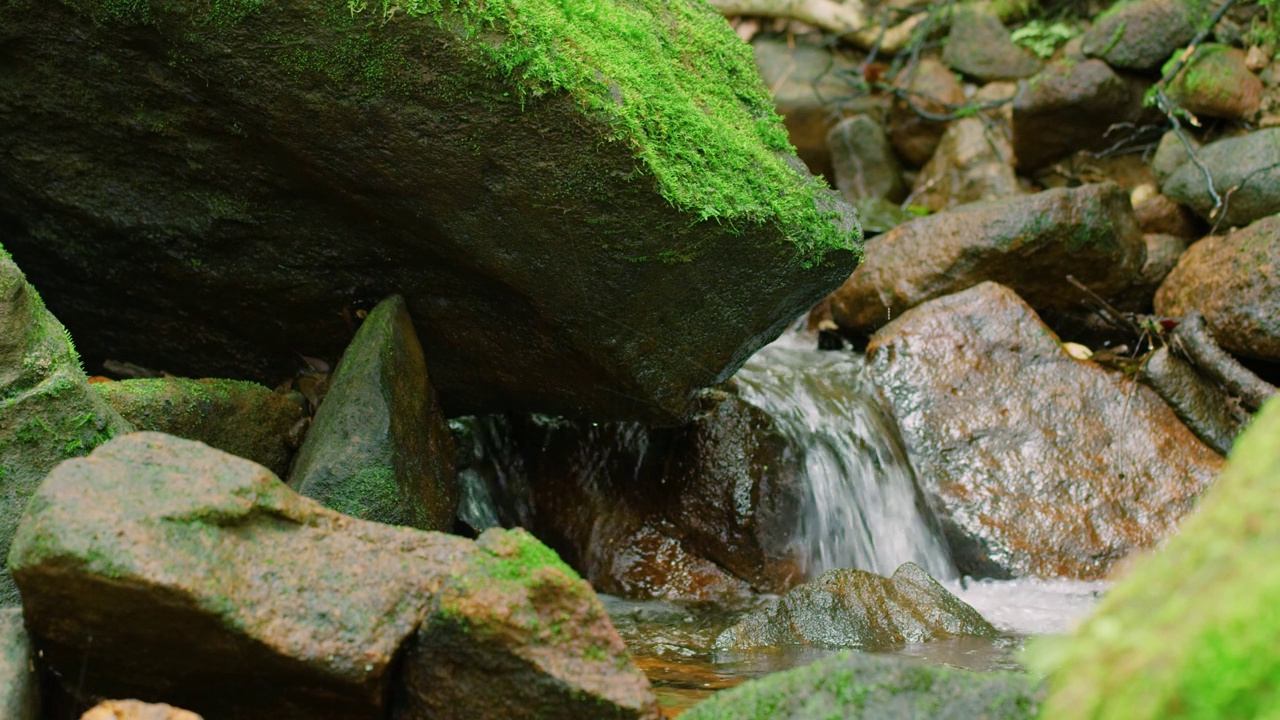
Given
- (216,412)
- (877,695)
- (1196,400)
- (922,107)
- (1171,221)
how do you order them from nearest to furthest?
(877,695) < (216,412) < (1196,400) < (1171,221) < (922,107)

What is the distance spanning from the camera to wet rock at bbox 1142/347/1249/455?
220 inches

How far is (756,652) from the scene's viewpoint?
3.79m

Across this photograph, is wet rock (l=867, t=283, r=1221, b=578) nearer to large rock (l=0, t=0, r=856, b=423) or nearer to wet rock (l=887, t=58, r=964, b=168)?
large rock (l=0, t=0, r=856, b=423)

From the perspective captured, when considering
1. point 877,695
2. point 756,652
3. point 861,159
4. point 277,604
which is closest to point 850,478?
point 756,652

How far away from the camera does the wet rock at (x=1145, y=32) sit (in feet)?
28.0

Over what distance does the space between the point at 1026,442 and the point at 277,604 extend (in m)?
4.27

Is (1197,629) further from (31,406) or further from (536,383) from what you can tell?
(536,383)

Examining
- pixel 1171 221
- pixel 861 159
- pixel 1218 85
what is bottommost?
pixel 1171 221

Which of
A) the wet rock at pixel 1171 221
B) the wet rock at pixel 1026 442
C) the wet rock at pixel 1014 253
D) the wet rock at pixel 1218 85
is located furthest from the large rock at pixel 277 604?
the wet rock at pixel 1218 85

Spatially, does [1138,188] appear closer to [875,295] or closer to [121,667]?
[875,295]

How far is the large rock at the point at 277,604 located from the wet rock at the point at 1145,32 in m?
8.27

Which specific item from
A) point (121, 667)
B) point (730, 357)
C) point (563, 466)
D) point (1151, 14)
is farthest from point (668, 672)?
point (1151, 14)

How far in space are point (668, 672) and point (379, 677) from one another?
146cm

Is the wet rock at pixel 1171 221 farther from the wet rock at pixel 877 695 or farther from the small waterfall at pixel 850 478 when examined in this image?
the wet rock at pixel 877 695
